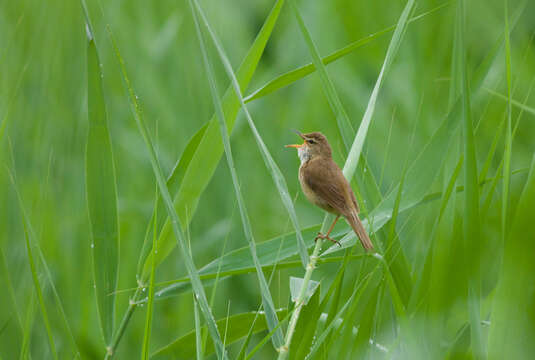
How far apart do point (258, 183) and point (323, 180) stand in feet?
1.65

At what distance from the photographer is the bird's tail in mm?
1545

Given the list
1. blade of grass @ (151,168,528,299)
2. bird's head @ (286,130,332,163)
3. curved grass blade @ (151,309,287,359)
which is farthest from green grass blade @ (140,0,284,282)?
bird's head @ (286,130,332,163)

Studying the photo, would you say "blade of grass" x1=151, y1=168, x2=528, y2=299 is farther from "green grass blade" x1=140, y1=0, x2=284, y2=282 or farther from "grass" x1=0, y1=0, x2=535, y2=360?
"green grass blade" x1=140, y1=0, x2=284, y2=282

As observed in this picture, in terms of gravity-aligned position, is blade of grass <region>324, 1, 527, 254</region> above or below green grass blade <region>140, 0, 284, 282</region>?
below

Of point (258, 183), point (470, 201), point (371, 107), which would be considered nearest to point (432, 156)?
point (371, 107)

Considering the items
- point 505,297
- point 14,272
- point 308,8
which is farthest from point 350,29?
point 505,297

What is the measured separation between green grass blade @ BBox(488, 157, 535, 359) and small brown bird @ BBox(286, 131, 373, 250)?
3.40 ft

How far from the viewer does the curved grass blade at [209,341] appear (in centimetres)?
170

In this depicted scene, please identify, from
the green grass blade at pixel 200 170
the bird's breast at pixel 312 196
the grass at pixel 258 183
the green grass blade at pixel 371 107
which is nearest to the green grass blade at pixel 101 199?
the grass at pixel 258 183

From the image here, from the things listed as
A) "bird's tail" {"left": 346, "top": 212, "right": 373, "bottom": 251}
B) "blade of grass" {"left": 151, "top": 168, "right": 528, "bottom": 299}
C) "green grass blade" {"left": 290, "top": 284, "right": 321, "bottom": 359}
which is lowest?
"green grass blade" {"left": 290, "top": 284, "right": 321, "bottom": 359}

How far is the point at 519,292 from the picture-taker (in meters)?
0.77

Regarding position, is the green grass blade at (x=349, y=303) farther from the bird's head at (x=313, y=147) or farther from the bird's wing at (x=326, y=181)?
the bird's head at (x=313, y=147)

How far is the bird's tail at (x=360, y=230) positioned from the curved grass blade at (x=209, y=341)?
30cm

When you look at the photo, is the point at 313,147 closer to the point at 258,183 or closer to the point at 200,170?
the point at 258,183
